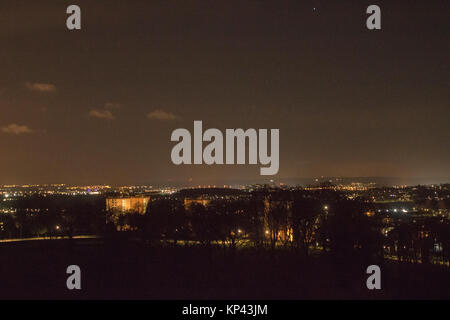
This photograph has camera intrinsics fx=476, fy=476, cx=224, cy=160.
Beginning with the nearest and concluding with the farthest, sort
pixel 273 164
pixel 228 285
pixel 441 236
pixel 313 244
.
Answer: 1. pixel 228 285
2. pixel 273 164
3. pixel 441 236
4. pixel 313 244

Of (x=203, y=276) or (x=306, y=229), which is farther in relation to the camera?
(x=306, y=229)

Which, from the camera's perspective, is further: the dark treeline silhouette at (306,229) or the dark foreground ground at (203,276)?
the dark treeline silhouette at (306,229)

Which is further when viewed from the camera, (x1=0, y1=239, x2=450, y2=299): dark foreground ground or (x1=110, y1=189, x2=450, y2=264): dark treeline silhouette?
(x1=110, y1=189, x2=450, y2=264): dark treeline silhouette

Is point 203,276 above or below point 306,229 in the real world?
below

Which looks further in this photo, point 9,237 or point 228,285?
point 9,237

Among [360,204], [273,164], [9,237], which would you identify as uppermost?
[273,164]
